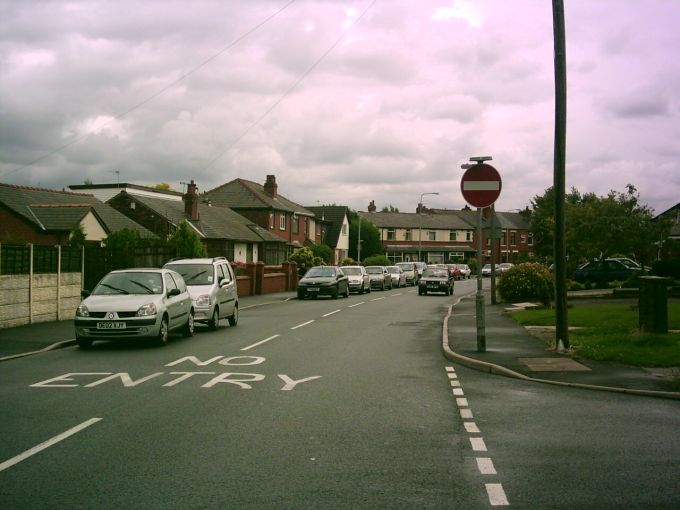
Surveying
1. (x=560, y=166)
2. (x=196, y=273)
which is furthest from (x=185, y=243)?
(x=560, y=166)

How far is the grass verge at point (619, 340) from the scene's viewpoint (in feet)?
39.8

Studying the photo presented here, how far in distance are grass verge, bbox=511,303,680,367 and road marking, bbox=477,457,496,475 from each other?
6.33 m

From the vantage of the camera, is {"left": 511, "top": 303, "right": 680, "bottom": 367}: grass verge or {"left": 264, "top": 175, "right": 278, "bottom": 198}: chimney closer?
{"left": 511, "top": 303, "right": 680, "bottom": 367}: grass verge

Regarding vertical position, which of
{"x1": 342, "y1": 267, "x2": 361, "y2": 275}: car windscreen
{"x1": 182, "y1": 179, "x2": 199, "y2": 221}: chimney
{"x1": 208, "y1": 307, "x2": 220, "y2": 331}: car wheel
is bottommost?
{"x1": 208, "y1": 307, "x2": 220, "y2": 331}: car wheel

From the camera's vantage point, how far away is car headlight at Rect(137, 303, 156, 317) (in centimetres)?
1499

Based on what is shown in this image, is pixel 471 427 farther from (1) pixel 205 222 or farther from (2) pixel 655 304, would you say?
(1) pixel 205 222

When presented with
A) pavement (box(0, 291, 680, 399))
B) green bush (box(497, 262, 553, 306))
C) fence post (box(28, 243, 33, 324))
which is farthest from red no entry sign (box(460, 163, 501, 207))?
green bush (box(497, 262, 553, 306))

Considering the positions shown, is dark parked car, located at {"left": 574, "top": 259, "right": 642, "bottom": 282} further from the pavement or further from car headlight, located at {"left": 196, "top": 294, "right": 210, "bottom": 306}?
car headlight, located at {"left": 196, "top": 294, "right": 210, "bottom": 306}

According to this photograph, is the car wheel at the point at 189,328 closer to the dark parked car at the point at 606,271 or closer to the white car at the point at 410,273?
the dark parked car at the point at 606,271

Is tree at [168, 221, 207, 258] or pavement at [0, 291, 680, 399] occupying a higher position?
tree at [168, 221, 207, 258]

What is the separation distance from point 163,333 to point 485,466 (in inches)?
417

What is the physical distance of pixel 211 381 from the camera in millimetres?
10875

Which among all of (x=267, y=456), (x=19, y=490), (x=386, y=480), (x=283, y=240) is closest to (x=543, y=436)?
(x=386, y=480)

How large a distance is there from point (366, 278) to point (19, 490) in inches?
1501
